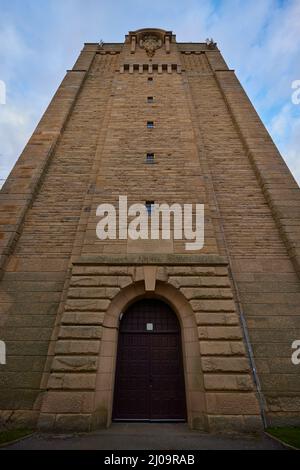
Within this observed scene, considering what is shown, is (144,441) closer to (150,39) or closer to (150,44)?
(150,44)

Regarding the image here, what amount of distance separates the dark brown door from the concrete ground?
1134 millimetres

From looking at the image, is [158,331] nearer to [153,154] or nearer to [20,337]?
[20,337]

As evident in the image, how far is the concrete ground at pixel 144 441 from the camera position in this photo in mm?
5125

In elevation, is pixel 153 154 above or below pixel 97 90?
below

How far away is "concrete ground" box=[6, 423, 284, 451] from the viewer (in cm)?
512

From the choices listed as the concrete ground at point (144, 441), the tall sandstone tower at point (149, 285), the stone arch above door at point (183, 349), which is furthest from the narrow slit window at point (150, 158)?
the concrete ground at point (144, 441)

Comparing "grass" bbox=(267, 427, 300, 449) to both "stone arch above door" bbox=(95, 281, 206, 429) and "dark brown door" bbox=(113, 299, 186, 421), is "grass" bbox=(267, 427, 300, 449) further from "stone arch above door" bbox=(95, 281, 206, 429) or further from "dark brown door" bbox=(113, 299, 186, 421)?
"dark brown door" bbox=(113, 299, 186, 421)

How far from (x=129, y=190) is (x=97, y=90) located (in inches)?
495

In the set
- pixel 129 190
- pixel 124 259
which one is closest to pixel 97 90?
pixel 129 190

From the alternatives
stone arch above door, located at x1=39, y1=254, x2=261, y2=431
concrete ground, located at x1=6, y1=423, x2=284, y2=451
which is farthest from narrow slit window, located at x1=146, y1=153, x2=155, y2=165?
concrete ground, located at x1=6, y1=423, x2=284, y2=451

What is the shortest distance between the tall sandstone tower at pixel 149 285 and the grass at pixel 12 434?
13.8 inches

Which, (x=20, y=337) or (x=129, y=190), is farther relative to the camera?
(x=129, y=190)
